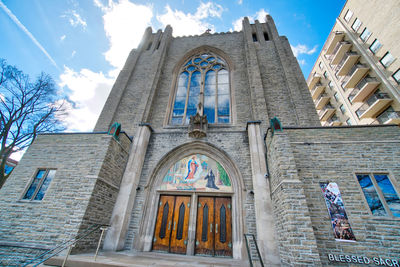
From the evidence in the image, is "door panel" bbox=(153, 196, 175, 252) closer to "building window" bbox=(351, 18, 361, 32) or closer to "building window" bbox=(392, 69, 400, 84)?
"building window" bbox=(392, 69, 400, 84)

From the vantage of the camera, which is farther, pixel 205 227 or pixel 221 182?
pixel 221 182

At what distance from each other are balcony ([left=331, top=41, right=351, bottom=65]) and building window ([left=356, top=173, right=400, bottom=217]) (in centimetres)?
2120

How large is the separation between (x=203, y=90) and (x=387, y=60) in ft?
56.7

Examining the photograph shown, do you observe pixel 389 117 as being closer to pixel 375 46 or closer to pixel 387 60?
pixel 387 60

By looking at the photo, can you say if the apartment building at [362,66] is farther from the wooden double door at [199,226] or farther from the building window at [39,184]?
the building window at [39,184]

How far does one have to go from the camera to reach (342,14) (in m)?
20.2

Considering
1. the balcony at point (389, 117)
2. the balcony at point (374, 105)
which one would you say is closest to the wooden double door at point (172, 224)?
the balcony at point (389, 117)

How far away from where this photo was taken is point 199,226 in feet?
20.2

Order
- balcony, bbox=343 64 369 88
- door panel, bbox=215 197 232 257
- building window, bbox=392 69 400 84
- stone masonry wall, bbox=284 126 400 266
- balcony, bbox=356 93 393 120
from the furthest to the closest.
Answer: balcony, bbox=343 64 369 88
balcony, bbox=356 93 393 120
building window, bbox=392 69 400 84
door panel, bbox=215 197 232 257
stone masonry wall, bbox=284 126 400 266

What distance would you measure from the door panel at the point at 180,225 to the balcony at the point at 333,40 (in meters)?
26.0

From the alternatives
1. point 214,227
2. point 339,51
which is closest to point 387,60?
point 339,51

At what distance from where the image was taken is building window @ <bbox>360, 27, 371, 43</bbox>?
54.1ft

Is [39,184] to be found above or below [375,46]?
below

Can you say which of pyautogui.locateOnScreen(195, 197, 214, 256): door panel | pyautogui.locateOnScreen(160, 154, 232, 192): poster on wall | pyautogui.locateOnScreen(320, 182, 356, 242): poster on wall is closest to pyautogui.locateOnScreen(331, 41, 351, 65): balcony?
pyautogui.locateOnScreen(320, 182, 356, 242): poster on wall
